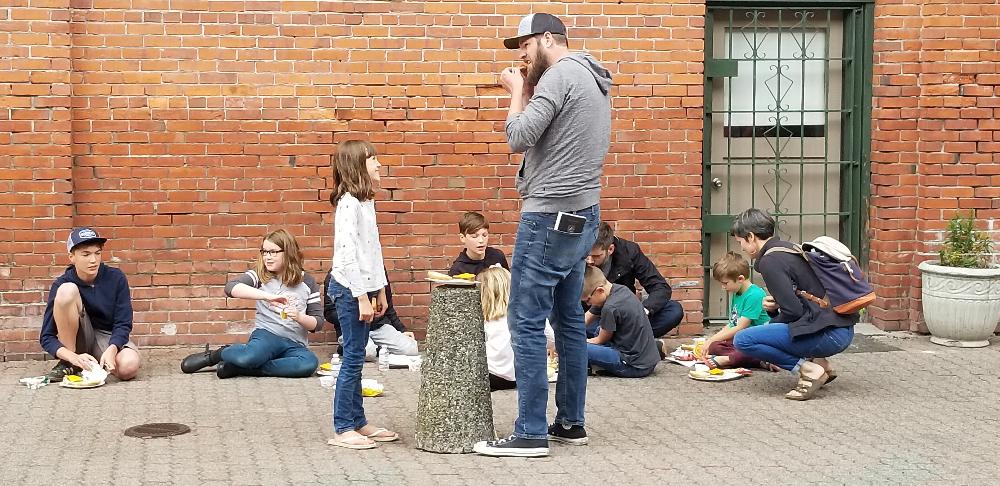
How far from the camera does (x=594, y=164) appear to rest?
6348mm

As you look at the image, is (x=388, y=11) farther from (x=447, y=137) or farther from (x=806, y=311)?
(x=806, y=311)

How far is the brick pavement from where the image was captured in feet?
19.9

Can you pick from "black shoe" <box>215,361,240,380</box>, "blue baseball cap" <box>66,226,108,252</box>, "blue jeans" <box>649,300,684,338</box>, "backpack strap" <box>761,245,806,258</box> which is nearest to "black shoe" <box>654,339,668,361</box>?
"blue jeans" <box>649,300,684,338</box>

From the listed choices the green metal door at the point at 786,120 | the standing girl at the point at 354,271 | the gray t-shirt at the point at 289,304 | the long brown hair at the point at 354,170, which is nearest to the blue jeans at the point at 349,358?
the standing girl at the point at 354,271

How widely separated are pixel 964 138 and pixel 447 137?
401 centimetres

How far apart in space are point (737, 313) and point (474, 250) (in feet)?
6.32

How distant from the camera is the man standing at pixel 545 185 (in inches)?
245

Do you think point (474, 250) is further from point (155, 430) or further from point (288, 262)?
point (155, 430)

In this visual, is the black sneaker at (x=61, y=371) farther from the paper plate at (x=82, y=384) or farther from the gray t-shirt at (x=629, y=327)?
the gray t-shirt at (x=629, y=327)

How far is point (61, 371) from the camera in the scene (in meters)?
8.45

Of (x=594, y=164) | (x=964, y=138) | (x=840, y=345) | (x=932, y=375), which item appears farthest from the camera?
(x=964, y=138)

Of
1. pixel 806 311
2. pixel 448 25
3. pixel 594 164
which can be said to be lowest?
pixel 806 311

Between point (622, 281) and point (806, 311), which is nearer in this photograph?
point (806, 311)

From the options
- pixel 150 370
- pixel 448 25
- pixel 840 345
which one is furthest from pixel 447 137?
pixel 840 345
